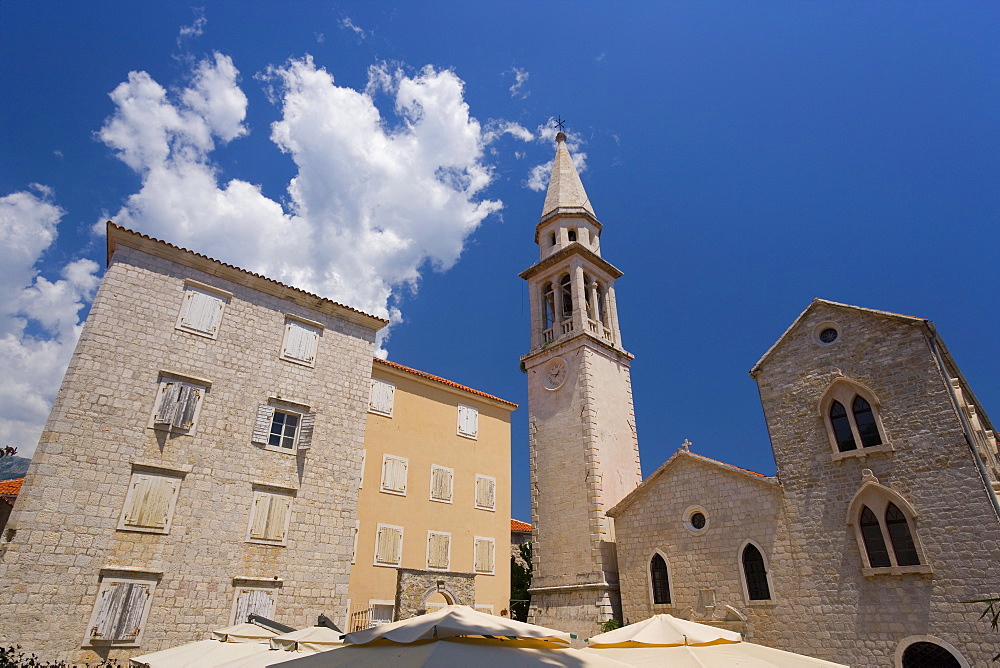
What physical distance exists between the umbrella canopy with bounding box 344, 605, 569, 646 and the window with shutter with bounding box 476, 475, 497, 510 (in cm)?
1292

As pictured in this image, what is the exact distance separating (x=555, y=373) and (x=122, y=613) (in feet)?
53.5

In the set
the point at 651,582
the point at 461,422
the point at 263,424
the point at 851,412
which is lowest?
the point at 651,582

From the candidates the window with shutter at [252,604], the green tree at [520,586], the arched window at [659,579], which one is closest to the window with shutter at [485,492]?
the green tree at [520,586]

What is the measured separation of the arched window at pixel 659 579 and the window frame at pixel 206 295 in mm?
15567

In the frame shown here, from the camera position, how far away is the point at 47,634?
11125 millimetres

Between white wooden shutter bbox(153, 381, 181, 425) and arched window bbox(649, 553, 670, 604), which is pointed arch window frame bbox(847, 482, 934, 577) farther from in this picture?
white wooden shutter bbox(153, 381, 181, 425)

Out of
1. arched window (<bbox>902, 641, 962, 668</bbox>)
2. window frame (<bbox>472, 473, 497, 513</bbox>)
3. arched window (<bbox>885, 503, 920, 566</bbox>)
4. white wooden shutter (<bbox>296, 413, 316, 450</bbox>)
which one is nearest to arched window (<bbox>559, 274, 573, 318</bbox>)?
window frame (<bbox>472, 473, 497, 513</bbox>)

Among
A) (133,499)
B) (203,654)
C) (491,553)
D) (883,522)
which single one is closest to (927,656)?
(883,522)

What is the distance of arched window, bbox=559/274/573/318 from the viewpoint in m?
25.5

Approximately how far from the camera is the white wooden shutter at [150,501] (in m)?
12.7

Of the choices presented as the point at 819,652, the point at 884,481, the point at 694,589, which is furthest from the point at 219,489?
the point at 884,481

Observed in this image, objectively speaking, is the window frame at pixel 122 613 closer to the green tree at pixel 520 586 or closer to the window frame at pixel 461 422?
the window frame at pixel 461 422

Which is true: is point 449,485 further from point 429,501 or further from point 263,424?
point 263,424

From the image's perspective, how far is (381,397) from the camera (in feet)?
62.4
